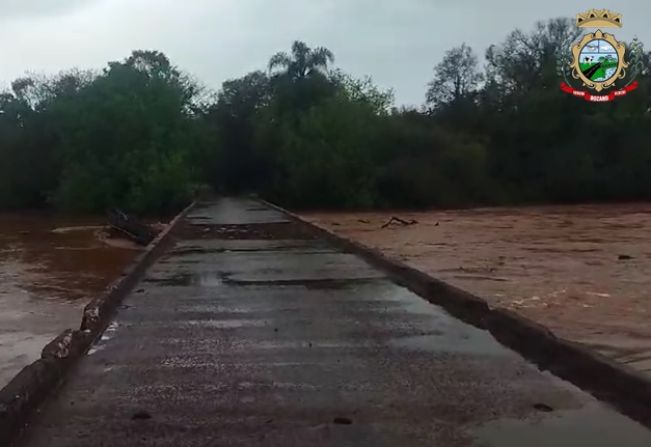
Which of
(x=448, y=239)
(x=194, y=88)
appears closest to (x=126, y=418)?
(x=448, y=239)

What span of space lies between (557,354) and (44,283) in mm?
11344

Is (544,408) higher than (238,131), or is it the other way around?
(238,131)

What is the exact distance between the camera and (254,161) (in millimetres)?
75500

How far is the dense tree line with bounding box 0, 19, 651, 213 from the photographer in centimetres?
4591

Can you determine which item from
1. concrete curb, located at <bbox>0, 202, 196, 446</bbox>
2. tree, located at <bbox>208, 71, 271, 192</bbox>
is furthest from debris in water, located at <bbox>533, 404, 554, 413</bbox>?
tree, located at <bbox>208, 71, 271, 192</bbox>

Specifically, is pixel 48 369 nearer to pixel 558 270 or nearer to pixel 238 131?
pixel 558 270

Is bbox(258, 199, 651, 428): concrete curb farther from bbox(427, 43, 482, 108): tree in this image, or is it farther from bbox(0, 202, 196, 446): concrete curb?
bbox(427, 43, 482, 108): tree

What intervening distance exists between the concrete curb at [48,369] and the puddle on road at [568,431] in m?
2.88

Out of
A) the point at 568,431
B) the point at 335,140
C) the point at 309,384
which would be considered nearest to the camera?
the point at 568,431

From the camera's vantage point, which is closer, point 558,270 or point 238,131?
point 558,270

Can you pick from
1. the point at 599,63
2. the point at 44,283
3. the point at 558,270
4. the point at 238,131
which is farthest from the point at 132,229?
the point at 238,131

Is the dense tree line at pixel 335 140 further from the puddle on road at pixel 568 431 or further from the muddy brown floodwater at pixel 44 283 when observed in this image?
the puddle on road at pixel 568 431

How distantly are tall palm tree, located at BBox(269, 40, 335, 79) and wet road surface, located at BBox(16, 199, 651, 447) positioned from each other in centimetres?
4913

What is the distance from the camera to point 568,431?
4.88 m
